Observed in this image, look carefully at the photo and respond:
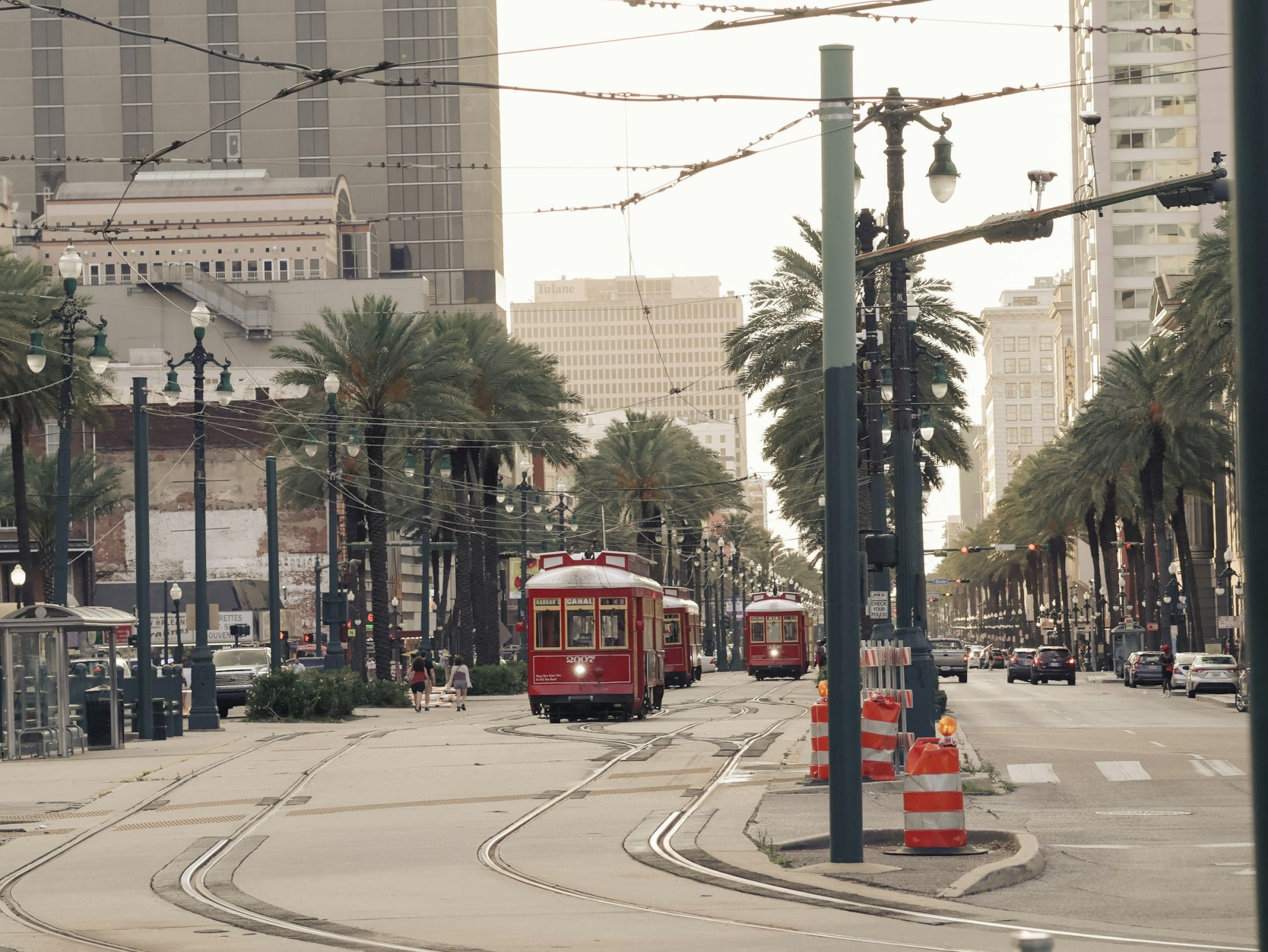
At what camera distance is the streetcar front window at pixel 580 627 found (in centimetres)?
3912

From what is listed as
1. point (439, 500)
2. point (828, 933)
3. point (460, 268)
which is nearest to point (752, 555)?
point (460, 268)

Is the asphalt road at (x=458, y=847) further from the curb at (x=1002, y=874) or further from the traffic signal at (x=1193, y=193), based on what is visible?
the traffic signal at (x=1193, y=193)

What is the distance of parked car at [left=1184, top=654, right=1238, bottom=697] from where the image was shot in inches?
2178

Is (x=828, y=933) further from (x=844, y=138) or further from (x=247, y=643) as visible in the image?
(x=247, y=643)

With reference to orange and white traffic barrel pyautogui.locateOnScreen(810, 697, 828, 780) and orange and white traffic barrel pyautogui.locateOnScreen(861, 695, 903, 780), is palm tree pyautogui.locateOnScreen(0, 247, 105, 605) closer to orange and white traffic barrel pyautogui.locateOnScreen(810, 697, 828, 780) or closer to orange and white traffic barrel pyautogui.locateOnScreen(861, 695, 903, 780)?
orange and white traffic barrel pyautogui.locateOnScreen(810, 697, 828, 780)

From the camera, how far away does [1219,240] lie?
5125 centimetres

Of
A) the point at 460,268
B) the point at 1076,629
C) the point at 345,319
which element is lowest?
the point at 1076,629

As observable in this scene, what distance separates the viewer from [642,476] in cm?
8238

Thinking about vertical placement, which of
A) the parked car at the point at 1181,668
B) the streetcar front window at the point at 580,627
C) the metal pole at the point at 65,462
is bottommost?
the parked car at the point at 1181,668

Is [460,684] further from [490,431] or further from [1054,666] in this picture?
[1054,666]

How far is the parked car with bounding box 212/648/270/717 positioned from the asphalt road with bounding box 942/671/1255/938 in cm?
1917

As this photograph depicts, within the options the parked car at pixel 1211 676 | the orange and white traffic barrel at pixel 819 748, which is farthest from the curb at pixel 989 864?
the parked car at pixel 1211 676

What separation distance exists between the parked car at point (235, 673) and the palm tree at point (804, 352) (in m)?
14.8

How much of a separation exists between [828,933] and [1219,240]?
43.8m
